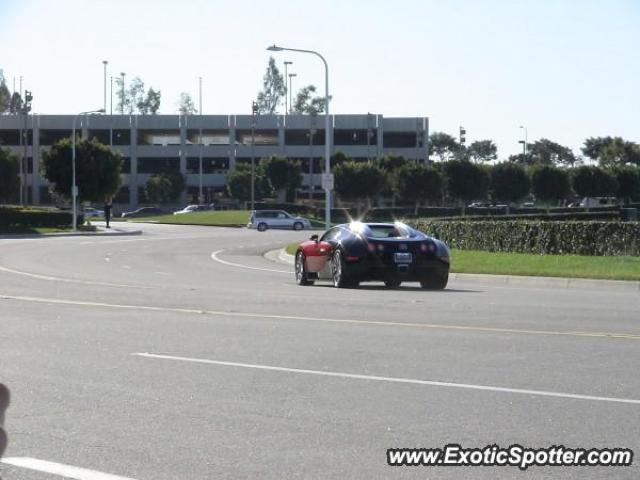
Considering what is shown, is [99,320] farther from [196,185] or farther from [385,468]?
[196,185]

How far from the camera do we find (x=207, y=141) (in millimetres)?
125438

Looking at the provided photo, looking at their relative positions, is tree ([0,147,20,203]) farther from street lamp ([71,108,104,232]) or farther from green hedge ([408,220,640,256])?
green hedge ([408,220,640,256])

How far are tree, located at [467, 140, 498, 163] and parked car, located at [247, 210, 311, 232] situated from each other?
110371 mm

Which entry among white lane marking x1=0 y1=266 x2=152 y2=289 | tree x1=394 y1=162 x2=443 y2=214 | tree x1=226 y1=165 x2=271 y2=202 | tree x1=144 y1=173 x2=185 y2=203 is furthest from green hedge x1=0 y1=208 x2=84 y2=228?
tree x1=144 y1=173 x2=185 y2=203

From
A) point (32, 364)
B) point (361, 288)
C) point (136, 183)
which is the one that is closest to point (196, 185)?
point (136, 183)

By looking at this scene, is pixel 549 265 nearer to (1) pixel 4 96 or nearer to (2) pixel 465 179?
(2) pixel 465 179

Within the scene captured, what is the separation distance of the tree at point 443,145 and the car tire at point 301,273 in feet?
510

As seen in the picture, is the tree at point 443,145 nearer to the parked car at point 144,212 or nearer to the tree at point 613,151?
the tree at point 613,151

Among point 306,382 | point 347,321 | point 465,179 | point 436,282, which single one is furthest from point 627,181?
point 306,382

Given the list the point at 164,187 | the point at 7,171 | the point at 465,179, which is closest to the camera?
the point at 7,171

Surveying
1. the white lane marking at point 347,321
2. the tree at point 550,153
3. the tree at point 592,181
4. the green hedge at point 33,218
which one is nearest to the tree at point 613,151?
the tree at point 550,153

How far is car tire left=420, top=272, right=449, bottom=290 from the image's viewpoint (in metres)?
22.2

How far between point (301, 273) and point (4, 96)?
12299 cm

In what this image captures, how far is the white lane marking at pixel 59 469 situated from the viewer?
6.36m
